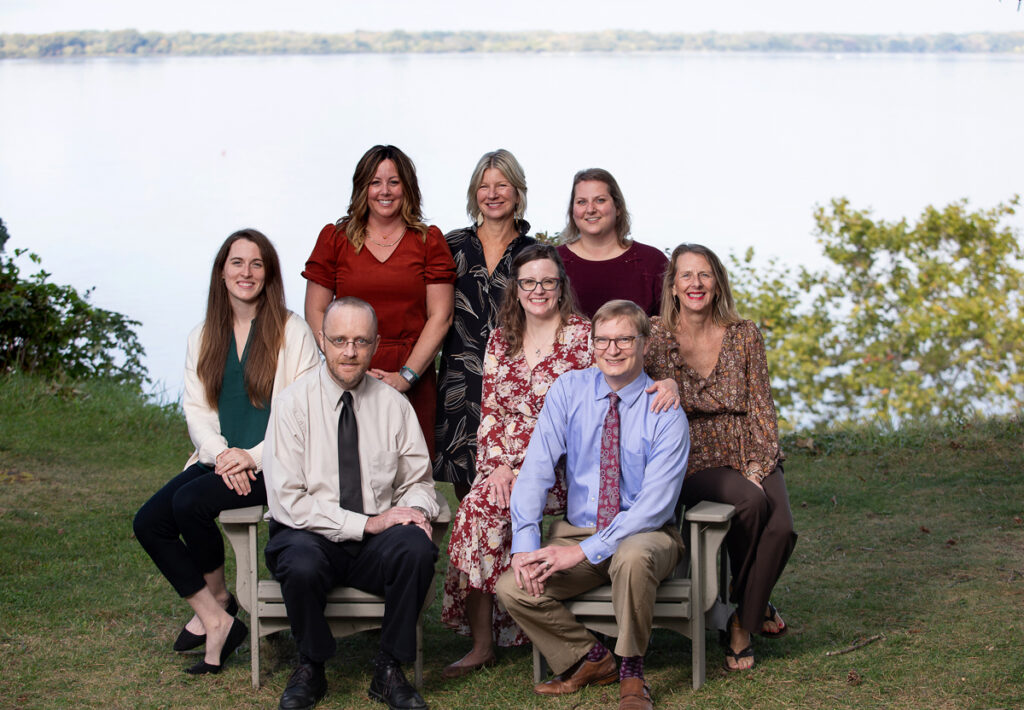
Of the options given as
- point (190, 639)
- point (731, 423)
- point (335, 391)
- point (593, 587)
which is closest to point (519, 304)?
point (335, 391)

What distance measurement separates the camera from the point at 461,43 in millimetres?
17891

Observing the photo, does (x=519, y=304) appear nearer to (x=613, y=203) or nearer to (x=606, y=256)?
(x=606, y=256)

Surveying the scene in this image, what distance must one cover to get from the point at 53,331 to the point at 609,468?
752cm

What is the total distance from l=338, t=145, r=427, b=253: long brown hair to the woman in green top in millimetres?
475

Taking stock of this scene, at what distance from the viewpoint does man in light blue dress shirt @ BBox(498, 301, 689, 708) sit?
13.3ft

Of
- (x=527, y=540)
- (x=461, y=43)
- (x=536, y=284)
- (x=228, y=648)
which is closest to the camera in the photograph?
(x=527, y=540)

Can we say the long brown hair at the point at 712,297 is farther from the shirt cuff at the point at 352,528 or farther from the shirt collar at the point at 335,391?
the shirt cuff at the point at 352,528

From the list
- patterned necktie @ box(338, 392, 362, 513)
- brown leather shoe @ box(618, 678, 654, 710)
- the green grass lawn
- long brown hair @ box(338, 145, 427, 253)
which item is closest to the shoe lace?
the green grass lawn

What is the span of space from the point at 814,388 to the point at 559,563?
415 inches

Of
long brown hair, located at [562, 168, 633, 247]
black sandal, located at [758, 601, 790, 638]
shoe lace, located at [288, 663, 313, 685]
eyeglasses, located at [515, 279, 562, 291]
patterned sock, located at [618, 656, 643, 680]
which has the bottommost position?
black sandal, located at [758, 601, 790, 638]

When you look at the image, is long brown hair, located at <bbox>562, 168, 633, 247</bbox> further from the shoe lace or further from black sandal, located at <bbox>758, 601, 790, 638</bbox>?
the shoe lace

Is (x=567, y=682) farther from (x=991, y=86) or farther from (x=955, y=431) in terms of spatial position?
(x=991, y=86)

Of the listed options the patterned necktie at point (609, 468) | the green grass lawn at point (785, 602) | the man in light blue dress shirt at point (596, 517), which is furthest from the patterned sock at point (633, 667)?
the patterned necktie at point (609, 468)

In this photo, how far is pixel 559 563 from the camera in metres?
4.08
